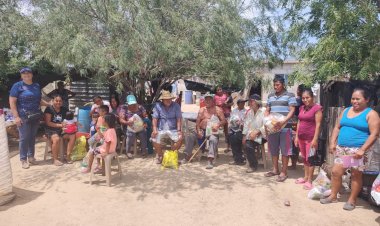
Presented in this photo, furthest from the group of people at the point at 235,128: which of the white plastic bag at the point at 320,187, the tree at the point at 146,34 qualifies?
the tree at the point at 146,34

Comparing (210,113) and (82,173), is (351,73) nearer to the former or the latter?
(210,113)

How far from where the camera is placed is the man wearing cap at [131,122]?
706cm

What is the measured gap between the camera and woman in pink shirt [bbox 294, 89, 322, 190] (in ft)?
16.8

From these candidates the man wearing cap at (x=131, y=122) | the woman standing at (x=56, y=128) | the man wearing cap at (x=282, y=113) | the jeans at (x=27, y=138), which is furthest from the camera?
the man wearing cap at (x=131, y=122)

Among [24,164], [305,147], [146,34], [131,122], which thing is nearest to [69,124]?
[24,164]

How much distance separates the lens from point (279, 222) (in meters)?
4.12

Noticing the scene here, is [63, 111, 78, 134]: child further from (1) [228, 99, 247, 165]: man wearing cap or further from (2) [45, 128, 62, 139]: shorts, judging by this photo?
(1) [228, 99, 247, 165]: man wearing cap

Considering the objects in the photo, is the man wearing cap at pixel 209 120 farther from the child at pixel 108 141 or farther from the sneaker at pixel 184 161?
the child at pixel 108 141

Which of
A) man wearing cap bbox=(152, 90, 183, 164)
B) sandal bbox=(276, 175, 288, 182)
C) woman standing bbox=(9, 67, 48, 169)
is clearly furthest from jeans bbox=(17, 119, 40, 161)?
sandal bbox=(276, 175, 288, 182)

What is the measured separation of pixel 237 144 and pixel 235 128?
0.31m

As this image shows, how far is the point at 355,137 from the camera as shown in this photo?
4250 mm

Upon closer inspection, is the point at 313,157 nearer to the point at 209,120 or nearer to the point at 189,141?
the point at 209,120

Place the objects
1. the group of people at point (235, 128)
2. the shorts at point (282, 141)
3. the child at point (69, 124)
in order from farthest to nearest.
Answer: the child at point (69, 124) → the shorts at point (282, 141) → the group of people at point (235, 128)

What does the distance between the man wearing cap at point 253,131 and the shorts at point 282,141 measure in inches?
18.8
